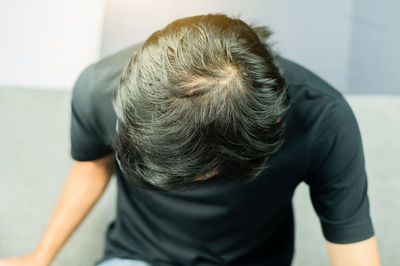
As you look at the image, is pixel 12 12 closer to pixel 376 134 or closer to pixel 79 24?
pixel 79 24

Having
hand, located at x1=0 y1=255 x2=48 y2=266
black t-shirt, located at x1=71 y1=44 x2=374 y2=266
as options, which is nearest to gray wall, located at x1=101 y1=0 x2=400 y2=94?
black t-shirt, located at x1=71 y1=44 x2=374 y2=266

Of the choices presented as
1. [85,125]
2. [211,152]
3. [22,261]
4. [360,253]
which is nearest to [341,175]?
[360,253]

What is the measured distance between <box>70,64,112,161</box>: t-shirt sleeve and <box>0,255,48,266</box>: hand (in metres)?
0.19

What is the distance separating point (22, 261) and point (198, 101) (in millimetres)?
485

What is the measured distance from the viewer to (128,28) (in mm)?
605

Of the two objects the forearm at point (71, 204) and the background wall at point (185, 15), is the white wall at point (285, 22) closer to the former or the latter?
the background wall at point (185, 15)

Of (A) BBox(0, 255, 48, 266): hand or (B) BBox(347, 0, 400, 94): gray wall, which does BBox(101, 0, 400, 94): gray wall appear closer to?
(B) BBox(347, 0, 400, 94): gray wall

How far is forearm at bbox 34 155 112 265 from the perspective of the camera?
2.33ft

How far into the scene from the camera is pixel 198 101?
1.34 ft

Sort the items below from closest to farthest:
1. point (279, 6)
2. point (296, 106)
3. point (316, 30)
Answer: point (296, 106) → point (279, 6) → point (316, 30)

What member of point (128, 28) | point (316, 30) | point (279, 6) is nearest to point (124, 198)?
point (128, 28)

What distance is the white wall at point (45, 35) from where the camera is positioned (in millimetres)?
674

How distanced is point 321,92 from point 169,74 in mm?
245

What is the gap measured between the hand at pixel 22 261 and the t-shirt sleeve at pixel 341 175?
481 millimetres
